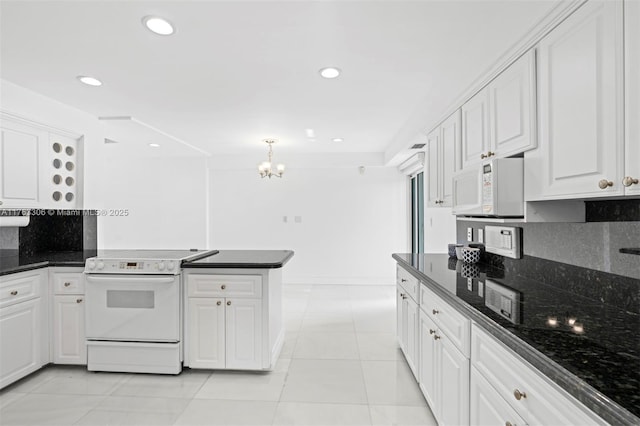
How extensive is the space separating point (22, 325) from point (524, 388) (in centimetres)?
329

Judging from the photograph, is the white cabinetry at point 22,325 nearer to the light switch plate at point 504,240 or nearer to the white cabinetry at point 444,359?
the white cabinetry at point 444,359

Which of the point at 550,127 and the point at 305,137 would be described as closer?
the point at 550,127

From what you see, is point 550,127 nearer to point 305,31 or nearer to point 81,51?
point 305,31

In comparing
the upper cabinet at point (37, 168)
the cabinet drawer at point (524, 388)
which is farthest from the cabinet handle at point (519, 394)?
the upper cabinet at point (37, 168)

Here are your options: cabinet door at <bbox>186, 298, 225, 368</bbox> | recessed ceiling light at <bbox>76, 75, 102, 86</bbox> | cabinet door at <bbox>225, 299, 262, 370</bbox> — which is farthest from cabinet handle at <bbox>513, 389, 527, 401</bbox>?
recessed ceiling light at <bbox>76, 75, 102, 86</bbox>

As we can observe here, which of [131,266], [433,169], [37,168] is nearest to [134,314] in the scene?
[131,266]

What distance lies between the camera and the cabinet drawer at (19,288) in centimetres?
241

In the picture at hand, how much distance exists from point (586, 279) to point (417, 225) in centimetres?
402

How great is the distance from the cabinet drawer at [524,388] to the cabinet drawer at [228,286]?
66.2 inches

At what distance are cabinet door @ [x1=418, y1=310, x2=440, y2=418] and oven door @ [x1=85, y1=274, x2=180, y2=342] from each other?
186 cm

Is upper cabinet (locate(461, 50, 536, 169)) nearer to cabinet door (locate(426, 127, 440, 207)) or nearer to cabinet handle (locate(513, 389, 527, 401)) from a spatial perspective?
cabinet door (locate(426, 127, 440, 207))

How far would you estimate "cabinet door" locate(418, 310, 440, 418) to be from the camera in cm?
193

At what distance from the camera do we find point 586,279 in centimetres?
161

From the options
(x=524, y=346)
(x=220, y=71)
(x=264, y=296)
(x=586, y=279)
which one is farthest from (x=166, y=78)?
(x=586, y=279)
